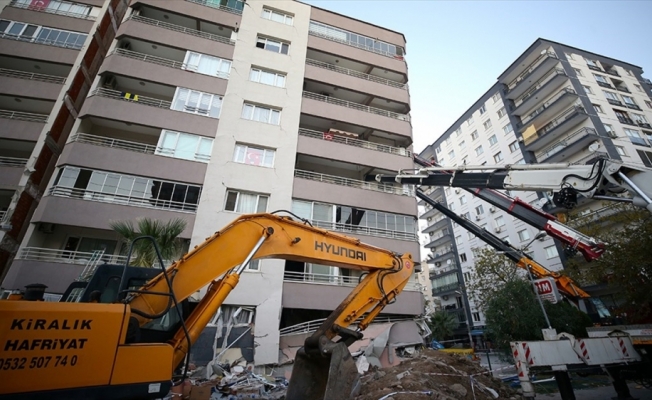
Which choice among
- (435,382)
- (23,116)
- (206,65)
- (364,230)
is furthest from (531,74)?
(23,116)

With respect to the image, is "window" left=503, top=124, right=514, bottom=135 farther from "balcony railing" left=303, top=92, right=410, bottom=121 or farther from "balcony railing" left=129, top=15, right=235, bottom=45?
"balcony railing" left=129, top=15, right=235, bottom=45

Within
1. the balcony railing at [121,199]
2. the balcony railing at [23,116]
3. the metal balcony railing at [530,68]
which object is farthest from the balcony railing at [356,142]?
the metal balcony railing at [530,68]

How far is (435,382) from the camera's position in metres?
6.08

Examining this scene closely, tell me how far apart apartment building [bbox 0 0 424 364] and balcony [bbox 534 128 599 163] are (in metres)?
17.5

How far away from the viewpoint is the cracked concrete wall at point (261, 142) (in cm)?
1242

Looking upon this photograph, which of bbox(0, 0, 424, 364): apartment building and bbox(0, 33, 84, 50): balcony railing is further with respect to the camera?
bbox(0, 33, 84, 50): balcony railing

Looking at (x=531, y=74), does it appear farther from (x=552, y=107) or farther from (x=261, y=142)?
(x=261, y=142)

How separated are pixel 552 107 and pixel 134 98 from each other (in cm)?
3615

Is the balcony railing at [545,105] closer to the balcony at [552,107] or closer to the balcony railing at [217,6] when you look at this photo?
the balcony at [552,107]

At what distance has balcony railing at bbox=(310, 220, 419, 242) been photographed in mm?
15242

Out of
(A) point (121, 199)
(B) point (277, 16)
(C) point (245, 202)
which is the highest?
(B) point (277, 16)

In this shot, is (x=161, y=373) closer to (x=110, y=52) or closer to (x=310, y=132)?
(x=310, y=132)

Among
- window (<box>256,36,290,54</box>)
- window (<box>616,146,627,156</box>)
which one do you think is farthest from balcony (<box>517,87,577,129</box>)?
window (<box>256,36,290,54</box>)

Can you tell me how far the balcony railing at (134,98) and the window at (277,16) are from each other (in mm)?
9539
